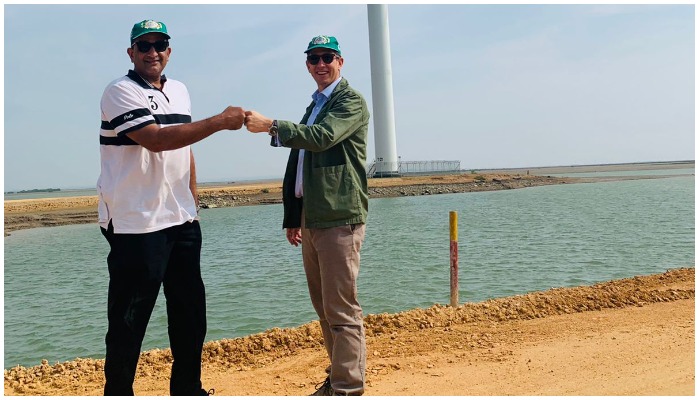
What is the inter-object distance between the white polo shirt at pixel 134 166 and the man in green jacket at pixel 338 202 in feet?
2.44

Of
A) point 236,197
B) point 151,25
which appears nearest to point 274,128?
point 151,25

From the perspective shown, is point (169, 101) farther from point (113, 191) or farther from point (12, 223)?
point (12, 223)

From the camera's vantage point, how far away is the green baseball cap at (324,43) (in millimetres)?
3543

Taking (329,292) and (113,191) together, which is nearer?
(113,191)

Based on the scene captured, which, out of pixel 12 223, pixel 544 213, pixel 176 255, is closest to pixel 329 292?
pixel 176 255

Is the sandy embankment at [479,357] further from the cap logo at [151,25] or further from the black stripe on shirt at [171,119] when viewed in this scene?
the cap logo at [151,25]

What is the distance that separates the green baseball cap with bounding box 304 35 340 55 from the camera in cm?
354

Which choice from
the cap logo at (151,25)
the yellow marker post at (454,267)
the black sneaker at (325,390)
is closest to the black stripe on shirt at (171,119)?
the cap logo at (151,25)

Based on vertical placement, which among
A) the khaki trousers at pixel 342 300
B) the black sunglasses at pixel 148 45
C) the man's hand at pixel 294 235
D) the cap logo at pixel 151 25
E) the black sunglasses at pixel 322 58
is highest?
the cap logo at pixel 151 25

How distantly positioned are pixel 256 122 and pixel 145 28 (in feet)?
2.54

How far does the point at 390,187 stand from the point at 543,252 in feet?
136

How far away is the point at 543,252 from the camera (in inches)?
563

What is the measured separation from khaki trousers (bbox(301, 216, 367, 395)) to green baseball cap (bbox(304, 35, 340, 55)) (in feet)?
3.53

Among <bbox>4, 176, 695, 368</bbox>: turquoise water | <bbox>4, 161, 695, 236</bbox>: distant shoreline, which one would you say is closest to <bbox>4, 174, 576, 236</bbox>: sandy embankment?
<bbox>4, 161, 695, 236</bbox>: distant shoreline
